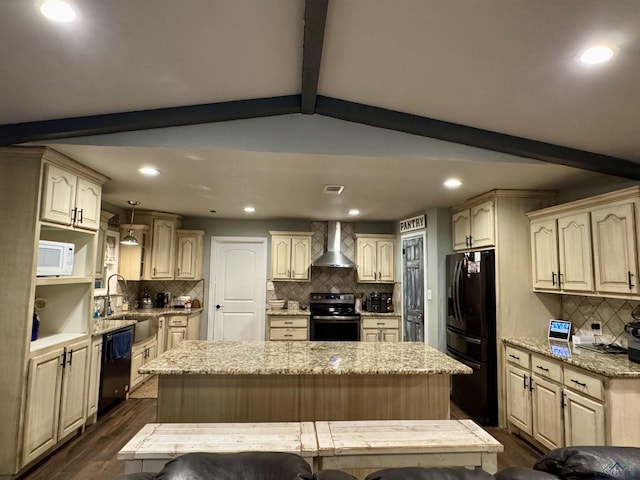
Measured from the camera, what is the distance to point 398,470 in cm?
108

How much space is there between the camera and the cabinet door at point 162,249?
5297 mm

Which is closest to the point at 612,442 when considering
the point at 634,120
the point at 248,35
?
the point at 634,120

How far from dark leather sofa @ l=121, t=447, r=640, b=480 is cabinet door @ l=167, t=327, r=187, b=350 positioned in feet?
14.4

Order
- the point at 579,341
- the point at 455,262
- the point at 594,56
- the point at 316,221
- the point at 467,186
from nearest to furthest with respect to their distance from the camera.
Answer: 1. the point at 594,56
2. the point at 579,341
3. the point at 467,186
4. the point at 455,262
5. the point at 316,221

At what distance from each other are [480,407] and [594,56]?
10.3 ft

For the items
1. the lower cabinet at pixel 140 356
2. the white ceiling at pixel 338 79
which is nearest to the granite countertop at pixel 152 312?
the lower cabinet at pixel 140 356

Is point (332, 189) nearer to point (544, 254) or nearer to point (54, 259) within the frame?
point (544, 254)

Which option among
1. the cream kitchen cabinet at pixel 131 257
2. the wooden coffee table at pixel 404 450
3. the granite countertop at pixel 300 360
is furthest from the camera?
the cream kitchen cabinet at pixel 131 257

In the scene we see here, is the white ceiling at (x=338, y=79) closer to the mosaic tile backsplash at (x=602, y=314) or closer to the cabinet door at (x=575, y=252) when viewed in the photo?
the cabinet door at (x=575, y=252)

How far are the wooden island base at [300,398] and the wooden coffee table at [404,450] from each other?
2.06 ft

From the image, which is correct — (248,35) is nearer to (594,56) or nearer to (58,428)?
(594,56)

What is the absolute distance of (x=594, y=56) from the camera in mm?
1641

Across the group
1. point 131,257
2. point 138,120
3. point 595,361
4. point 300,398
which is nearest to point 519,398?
point 595,361

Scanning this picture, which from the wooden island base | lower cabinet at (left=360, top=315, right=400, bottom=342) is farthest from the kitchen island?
lower cabinet at (left=360, top=315, right=400, bottom=342)
